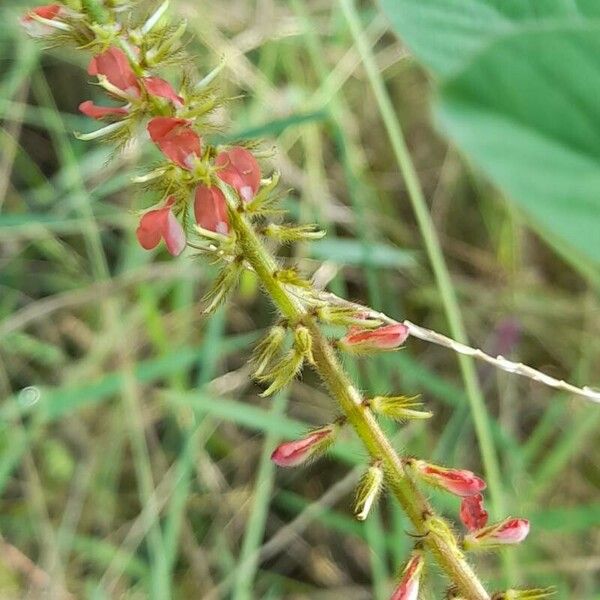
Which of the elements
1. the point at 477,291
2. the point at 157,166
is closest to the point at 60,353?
the point at 477,291

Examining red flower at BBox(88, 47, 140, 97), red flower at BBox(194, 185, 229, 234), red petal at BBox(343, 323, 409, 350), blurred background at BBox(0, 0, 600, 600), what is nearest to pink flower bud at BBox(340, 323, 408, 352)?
red petal at BBox(343, 323, 409, 350)

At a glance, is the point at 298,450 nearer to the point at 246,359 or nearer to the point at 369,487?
the point at 369,487

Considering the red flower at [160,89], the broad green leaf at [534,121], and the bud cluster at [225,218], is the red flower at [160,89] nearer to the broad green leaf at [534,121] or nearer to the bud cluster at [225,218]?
the bud cluster at [225,218]

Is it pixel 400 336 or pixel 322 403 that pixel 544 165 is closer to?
pixel 400 336

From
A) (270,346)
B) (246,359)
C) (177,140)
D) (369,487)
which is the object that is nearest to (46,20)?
(177,140)

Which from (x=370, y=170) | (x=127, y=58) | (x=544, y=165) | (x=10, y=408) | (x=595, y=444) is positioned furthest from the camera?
(x=370, y=170)

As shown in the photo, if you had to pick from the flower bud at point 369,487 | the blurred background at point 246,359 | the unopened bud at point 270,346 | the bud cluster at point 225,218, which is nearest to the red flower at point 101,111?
the bud cluster at point 225,218
